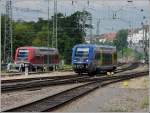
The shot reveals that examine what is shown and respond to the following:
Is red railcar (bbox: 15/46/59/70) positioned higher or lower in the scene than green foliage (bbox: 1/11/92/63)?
lower

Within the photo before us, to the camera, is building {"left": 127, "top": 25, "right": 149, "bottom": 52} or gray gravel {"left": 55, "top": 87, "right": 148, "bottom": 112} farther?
building {"left": 127, "top": 25, "right": 149, "bottom": 52}

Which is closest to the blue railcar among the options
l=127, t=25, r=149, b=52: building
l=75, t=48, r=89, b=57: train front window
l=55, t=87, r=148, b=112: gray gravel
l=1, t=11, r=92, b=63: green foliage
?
l=75, t=48, r=89, b=57: train front window

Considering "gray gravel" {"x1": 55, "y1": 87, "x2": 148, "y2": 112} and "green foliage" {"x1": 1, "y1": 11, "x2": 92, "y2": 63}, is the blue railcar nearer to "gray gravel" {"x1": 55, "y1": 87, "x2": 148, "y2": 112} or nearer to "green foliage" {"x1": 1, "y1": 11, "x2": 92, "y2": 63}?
Answer: "gray gravel" {"x1": 55, "y1": 87, "x2": 148, "y2": 112}

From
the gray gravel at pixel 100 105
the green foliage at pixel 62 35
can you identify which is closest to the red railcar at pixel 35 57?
the green foliage at pixel 62 35

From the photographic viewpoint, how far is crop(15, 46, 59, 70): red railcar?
5591cm

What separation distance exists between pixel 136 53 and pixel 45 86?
126 m

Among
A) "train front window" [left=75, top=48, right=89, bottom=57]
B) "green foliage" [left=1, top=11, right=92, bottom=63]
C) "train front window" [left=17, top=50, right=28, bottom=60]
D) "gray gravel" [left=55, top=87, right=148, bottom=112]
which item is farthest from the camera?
"green foliage" [left=1, top=11, right=92, bottom=63]

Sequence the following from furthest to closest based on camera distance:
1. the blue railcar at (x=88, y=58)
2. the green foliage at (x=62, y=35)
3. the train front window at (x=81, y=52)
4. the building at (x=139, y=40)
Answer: the building at (x=139, y=40) < the green foliage at (x=62, y=35) < the train front window at (x=81, y=52) < the blue railcar at (x=88, y=58)

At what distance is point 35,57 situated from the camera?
2251 inches

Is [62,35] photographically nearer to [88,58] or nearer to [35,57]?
[35,57]

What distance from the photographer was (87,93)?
22.8m

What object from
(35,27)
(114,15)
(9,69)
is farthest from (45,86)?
(35,27)

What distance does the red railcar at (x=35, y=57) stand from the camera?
55906 mm

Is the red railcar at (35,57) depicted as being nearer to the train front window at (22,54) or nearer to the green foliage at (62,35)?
the train front window at (22,54)
